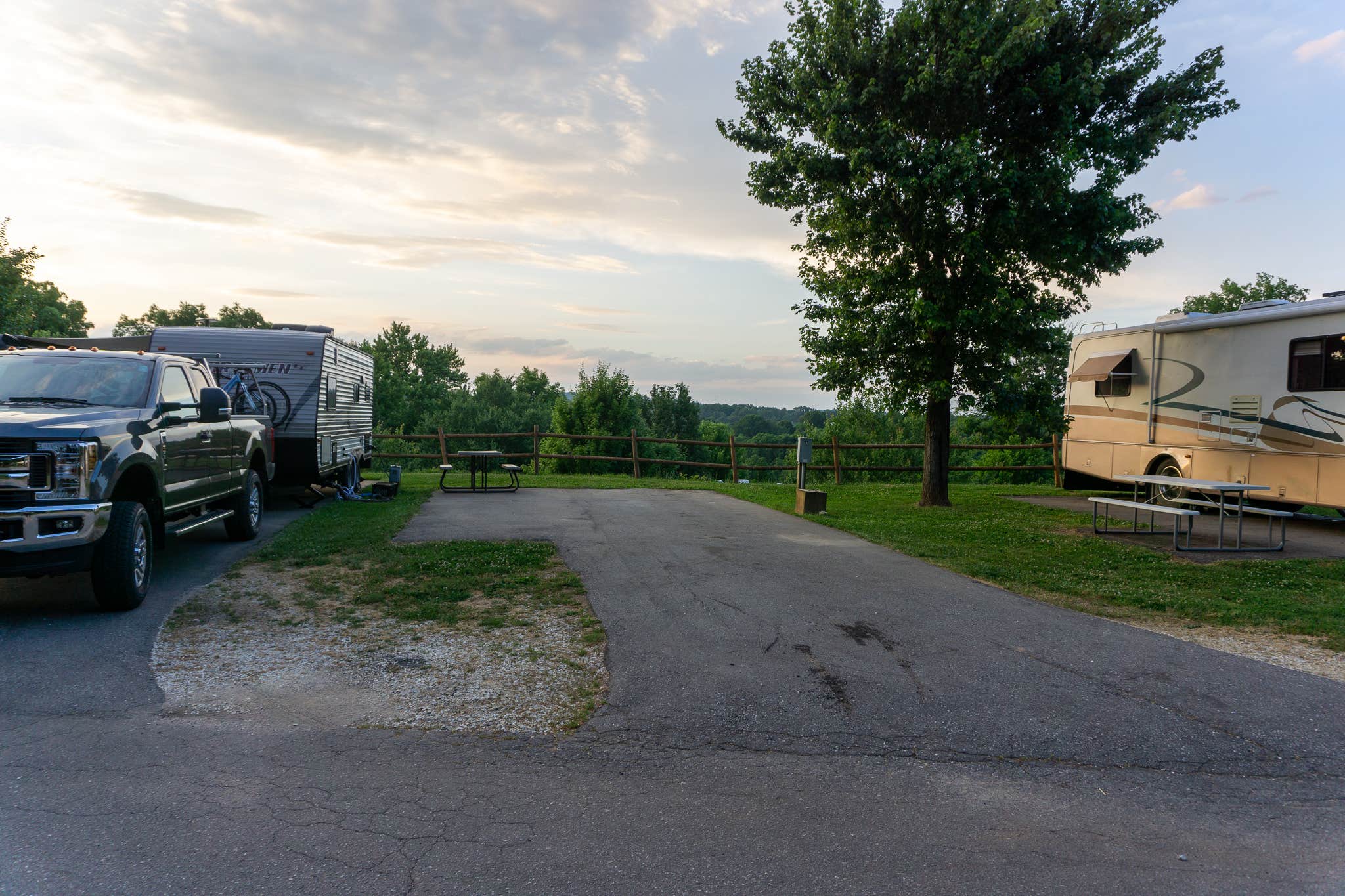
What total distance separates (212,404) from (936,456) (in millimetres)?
12278

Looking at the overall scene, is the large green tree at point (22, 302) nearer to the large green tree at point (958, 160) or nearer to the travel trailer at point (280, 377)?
the travel trailer at point (280, 377)

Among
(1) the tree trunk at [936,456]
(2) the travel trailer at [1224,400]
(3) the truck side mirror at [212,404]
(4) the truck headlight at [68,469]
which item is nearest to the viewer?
(4) the truck headlight at [68,469]

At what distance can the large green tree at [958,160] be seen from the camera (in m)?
12.8

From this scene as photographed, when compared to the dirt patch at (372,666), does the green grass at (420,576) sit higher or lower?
higher

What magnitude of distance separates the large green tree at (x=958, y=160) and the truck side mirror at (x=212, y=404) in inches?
384

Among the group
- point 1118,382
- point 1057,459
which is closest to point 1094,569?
point 1118,382

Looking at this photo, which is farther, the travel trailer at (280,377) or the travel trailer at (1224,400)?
the travel trailer at (280,377)

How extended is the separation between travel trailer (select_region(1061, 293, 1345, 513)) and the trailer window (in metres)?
0.01

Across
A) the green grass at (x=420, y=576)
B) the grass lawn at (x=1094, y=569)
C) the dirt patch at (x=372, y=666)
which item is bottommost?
the dirt patch at (x=372, y=666)

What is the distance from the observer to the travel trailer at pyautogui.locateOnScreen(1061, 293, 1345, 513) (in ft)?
38.5

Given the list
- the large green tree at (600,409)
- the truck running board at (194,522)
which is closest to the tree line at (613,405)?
the large green tree at (600,409)

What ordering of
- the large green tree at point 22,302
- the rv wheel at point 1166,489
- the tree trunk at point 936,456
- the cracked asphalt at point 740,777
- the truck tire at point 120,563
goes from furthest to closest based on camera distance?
the large green tree at point 22,302, the tree trunk at point 936,456, the rv wheel at point 1166,489, the truck tire at point 120,563, the cracked asphalt at point 740,777

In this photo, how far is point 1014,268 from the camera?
1441 centimetres

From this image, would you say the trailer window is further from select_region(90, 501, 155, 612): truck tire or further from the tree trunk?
select_region(90, 501, 155, 612): truck tire
